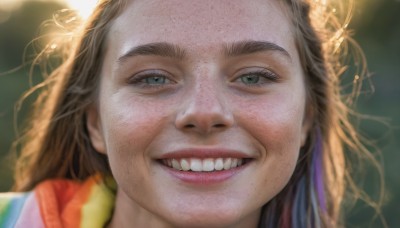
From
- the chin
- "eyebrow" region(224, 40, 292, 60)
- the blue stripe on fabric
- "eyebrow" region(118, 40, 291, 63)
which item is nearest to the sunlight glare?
"eyebrow" region(118, 40, 291, 63)

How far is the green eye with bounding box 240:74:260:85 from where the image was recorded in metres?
2.53

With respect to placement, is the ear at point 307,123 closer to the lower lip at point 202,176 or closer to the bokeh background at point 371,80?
the lower lip at point 202,176

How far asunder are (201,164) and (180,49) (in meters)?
0.38

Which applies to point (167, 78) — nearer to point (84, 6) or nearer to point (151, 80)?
point (151, 80)

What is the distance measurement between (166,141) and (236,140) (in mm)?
230

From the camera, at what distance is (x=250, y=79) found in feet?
8.35

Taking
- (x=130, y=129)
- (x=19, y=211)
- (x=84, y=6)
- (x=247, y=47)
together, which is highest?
(x=84, y=6)

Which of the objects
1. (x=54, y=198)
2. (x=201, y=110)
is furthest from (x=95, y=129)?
(x=201, y=110)

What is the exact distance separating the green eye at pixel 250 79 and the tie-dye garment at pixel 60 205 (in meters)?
0.82

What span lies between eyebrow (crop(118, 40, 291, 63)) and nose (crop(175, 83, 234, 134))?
0.45 feet

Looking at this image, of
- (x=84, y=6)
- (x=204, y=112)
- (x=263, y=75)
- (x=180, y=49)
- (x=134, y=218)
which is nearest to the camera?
(x=204, y=112)

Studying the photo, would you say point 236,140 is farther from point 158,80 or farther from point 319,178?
point 319,178

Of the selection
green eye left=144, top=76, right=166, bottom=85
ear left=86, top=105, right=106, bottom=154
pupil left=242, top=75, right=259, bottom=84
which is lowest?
ear left=86, top=105, right=106, bottom=154

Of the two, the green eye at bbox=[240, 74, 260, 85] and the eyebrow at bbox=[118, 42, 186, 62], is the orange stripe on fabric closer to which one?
the eyebrow at bbox=[118, 42, 186, 62]
